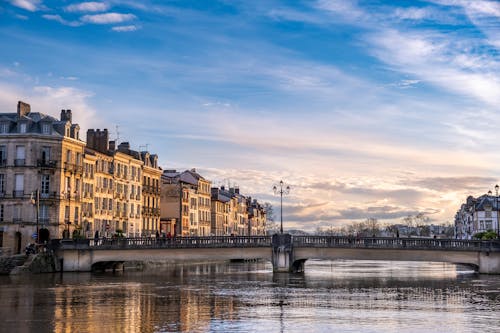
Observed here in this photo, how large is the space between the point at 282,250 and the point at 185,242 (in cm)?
1109

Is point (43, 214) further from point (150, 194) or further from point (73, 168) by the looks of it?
point (150, 194)

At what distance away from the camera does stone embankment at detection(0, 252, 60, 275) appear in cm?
7400

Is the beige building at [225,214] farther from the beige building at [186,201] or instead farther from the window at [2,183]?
the window at [2,183]

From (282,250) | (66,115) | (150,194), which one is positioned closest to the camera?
(282,250)

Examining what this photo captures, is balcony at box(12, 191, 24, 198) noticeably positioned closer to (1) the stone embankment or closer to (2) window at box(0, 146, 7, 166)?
(2) window at box(0, 146, 7, 166)

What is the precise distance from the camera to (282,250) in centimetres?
7844

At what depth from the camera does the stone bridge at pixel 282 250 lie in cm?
7488

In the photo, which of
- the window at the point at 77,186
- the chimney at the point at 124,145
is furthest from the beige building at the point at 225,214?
the window at the point at 77,186

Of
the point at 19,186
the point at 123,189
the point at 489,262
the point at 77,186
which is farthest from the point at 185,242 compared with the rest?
the point at 123,189

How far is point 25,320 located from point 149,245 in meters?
45.3

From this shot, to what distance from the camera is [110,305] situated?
42500 millimetres

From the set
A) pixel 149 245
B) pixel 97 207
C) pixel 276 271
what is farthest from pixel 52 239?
pixel 276 271

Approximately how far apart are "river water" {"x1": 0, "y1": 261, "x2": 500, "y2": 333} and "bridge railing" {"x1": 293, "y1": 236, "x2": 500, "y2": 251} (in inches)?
410

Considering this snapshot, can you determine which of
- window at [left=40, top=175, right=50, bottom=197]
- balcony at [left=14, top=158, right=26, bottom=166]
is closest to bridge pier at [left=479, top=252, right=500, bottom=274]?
window at [left=40, top=175, right=50, bottom=197]
